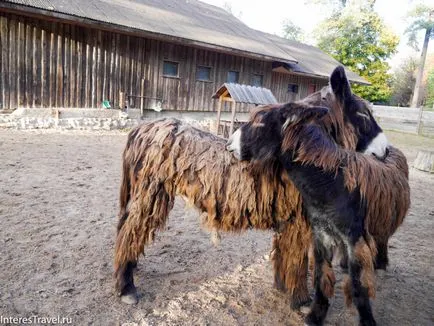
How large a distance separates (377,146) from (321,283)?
1.28 meters

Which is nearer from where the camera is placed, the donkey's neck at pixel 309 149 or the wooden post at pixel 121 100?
the donkey's neck at pixel 309 149

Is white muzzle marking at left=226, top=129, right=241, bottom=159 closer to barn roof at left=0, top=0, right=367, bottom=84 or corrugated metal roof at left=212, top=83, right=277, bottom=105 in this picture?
corrugated metal roof at left=212, top=83, right=277, bottom=105

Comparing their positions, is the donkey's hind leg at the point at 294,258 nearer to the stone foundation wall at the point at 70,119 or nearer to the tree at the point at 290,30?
the stone foundation wall at the point at 70,119

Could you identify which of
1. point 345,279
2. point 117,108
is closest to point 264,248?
point 345,279

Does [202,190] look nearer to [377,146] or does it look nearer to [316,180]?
[316,180]

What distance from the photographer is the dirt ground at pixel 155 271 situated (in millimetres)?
2668

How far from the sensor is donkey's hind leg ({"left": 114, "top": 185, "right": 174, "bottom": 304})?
2.78 m

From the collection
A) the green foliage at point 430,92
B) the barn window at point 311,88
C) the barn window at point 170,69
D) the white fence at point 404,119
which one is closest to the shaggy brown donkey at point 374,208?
the barn window at point 170,69

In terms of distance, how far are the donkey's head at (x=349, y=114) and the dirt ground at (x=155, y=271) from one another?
56.9 inches

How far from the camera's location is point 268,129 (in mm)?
2250

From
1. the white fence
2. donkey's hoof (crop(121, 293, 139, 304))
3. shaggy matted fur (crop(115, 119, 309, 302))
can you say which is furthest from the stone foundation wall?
the white fence

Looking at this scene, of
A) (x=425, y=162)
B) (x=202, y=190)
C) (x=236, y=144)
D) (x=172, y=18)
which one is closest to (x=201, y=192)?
(x=202, y=190)

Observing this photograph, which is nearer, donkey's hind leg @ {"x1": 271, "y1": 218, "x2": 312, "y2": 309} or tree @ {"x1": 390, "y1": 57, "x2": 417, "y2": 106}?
donkey's hind leg @ {"x1": 271, "y1": 218, "x2": 312, "y2": 309}

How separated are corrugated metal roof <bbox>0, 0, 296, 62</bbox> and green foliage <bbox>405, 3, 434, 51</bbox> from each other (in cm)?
2041
